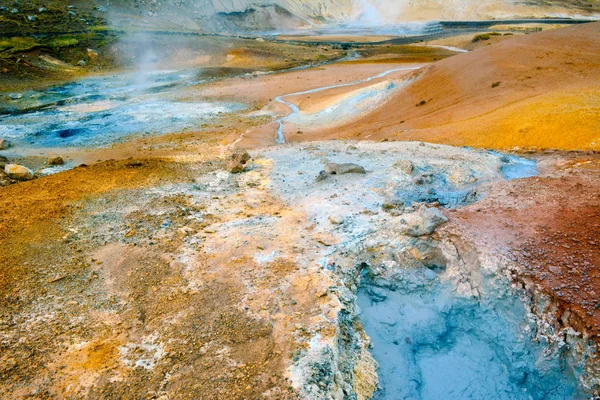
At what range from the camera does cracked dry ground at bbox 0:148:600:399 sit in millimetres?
4914

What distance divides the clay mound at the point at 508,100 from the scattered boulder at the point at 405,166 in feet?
14.2

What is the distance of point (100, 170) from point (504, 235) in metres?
11.6

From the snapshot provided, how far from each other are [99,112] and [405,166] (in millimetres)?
21225

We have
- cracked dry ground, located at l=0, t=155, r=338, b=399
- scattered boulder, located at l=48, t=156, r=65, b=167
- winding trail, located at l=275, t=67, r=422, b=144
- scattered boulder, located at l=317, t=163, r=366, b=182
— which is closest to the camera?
cracked dry ground, located at l=0, t=155, r=338, b=399

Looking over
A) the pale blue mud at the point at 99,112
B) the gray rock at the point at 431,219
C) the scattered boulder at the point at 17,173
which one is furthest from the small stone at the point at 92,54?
the gray rock at the point at 431,219

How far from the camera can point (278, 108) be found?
2591cm

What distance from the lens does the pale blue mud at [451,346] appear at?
217 inches

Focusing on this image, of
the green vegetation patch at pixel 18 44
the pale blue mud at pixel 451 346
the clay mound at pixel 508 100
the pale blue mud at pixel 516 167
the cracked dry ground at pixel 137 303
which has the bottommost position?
the pale blue mud at pixel 451 346

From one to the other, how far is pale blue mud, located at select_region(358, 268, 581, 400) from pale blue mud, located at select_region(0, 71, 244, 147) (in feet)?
56.5

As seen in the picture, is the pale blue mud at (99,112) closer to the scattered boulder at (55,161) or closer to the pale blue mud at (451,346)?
the scattered boulder at (55,161)

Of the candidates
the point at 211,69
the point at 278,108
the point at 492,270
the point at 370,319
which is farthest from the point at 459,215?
the point at 211,69

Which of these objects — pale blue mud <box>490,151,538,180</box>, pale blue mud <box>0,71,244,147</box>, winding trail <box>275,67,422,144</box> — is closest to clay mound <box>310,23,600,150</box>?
pale blue mud <box>490,151,538,180</box>

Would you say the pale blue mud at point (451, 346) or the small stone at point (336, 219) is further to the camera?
the small stone at point (336, 219)

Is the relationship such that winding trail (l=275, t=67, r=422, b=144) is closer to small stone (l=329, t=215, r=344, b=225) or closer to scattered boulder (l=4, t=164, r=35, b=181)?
scattered boulder (l=4, t=164, r=35, b=181)
